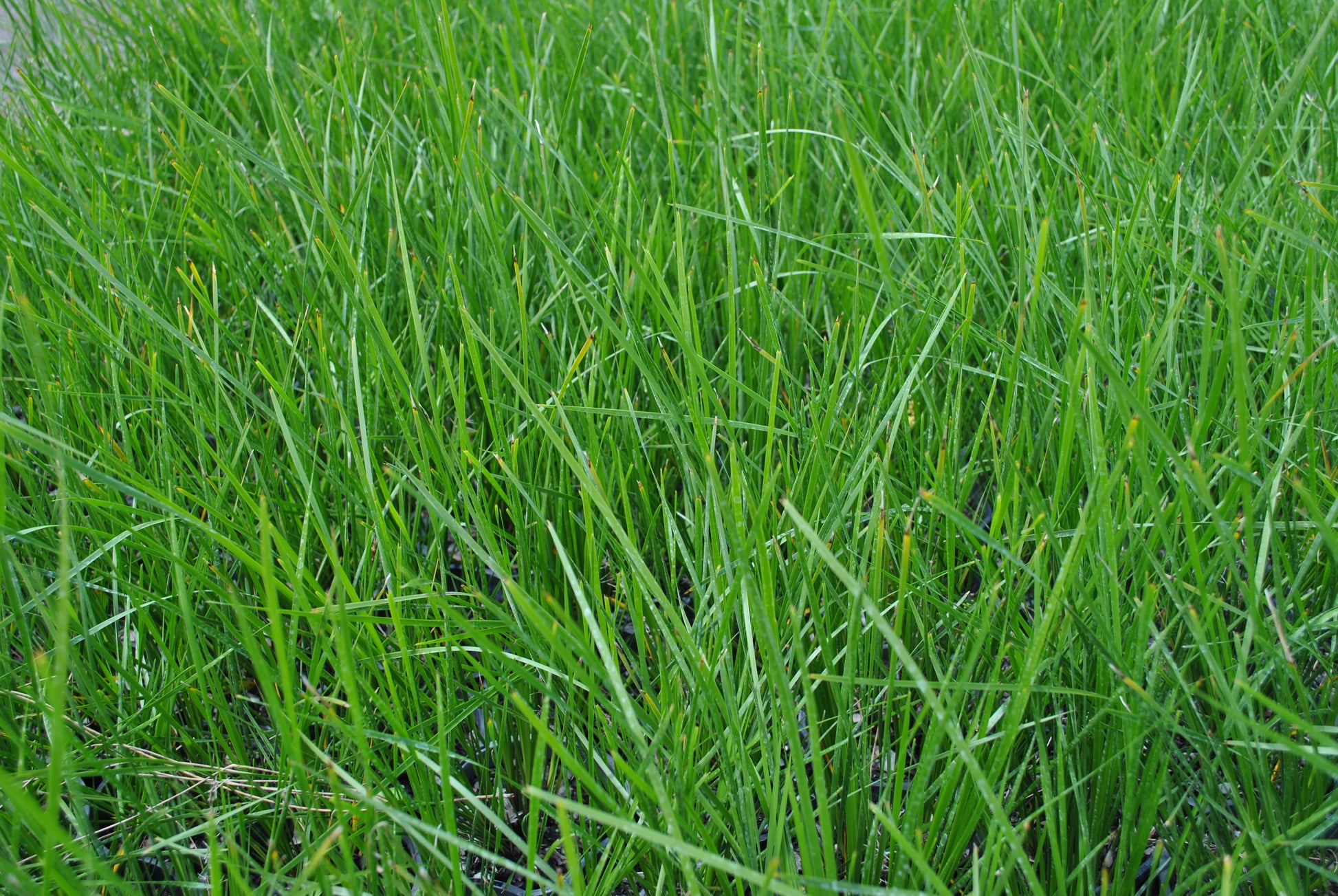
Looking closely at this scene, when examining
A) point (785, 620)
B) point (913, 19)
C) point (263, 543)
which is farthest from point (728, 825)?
point (913, 19)

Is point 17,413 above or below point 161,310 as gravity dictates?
below

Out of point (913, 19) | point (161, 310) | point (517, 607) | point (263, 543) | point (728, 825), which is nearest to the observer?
point (263, 543)

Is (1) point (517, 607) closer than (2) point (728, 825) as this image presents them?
No

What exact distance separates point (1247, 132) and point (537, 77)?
77 centimetres

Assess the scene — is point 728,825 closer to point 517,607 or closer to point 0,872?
point 517,607

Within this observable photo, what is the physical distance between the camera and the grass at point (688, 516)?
512 mm

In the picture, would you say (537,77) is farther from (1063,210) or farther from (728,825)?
(728,825)

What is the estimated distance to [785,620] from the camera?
63cm

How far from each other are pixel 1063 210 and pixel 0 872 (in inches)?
39.6

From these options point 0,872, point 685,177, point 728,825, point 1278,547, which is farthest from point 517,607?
point 685,177

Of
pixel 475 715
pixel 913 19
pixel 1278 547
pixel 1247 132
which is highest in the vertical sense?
pixel 913 19

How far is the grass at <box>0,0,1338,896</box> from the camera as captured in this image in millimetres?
512

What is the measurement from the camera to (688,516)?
0.77 m

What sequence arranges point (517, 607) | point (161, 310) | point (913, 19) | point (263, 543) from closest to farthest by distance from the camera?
point (263, 543)
point (517, 607)
point (161, 310)
point (913, 19)
